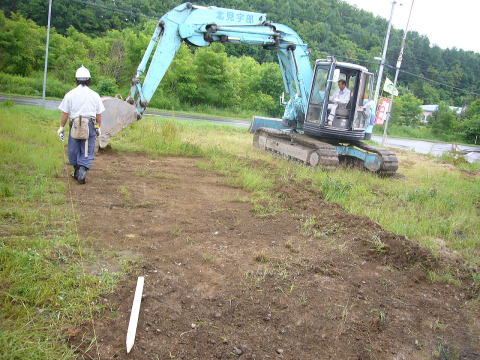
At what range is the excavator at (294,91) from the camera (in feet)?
31.8

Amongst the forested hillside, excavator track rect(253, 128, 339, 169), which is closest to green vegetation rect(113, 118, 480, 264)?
excavator track rect(253, 128, 339, 169)

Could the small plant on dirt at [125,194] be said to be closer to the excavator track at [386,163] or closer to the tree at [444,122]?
the excavator track at [386,163]

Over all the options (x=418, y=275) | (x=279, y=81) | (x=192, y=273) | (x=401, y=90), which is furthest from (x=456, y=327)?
(x=401, y=90)

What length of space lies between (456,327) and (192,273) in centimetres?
256

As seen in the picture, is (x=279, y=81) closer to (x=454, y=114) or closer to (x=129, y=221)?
(x=454, y=114)

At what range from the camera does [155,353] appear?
290 centimetres

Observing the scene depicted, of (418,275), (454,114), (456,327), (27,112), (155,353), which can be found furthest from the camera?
(454,114)

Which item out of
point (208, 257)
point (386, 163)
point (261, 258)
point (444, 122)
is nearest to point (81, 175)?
point (208, 257)

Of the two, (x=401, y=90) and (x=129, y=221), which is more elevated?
(x=401, y=90)

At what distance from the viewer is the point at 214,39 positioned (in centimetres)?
1030

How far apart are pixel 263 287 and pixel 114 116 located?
20.4 feet

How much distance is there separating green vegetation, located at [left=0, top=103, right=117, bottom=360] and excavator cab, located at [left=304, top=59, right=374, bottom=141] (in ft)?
23.0

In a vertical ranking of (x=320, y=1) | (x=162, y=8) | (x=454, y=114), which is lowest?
(x=454, y=114)

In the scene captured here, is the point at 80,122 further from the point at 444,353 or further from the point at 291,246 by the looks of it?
the point at 444,353
